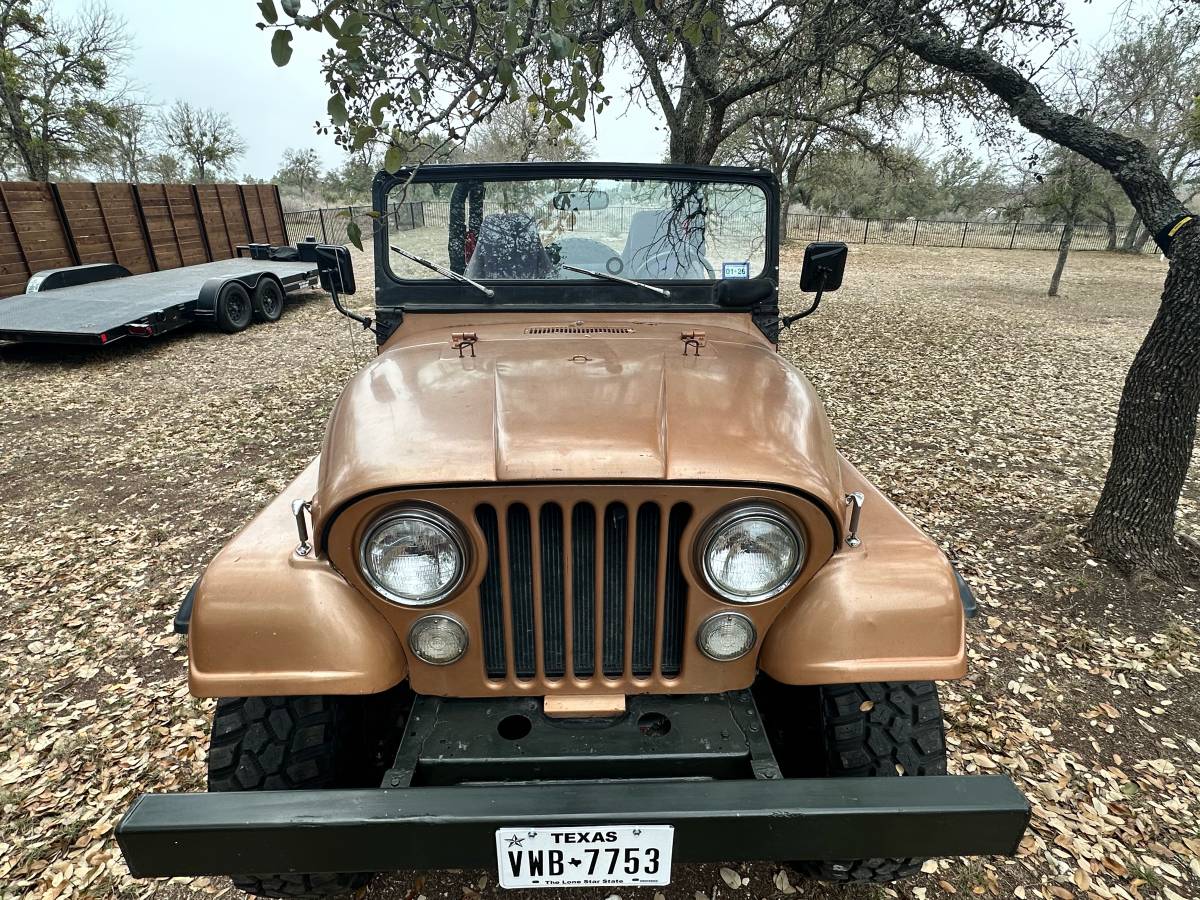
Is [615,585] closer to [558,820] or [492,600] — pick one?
[492,600]

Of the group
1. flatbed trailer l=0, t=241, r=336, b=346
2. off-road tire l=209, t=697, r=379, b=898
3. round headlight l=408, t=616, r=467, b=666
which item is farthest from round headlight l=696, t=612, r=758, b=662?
flatbed trailer l=0, t=241, r=336, b=346

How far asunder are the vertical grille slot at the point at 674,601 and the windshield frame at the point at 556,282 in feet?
4.43

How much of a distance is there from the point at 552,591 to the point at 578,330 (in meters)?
1.19

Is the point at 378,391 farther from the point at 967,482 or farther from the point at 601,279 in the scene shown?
the point at 967,482

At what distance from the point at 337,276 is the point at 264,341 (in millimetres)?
7814

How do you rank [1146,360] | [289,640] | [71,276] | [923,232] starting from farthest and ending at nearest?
[923,232], [71,276], [1146,360], [289,640]

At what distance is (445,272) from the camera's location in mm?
2836

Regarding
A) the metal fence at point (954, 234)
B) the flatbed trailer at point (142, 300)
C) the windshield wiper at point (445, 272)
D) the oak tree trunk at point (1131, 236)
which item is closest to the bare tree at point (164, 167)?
the flatbed trailer at point (142, 300)

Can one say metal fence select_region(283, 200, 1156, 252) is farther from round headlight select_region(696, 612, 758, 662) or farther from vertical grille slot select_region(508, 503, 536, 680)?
round headlight select_region(696, 612, 758, 662)

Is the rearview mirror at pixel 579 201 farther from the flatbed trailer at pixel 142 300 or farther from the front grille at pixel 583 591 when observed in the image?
the flatbed trailer at pixel 142 300

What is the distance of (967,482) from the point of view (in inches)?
205

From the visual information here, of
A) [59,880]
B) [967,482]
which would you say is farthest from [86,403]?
[967,482]

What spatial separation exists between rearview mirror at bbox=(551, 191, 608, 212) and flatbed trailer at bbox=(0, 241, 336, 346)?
5.01 metres

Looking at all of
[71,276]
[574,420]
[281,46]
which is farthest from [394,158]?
[71,276]
